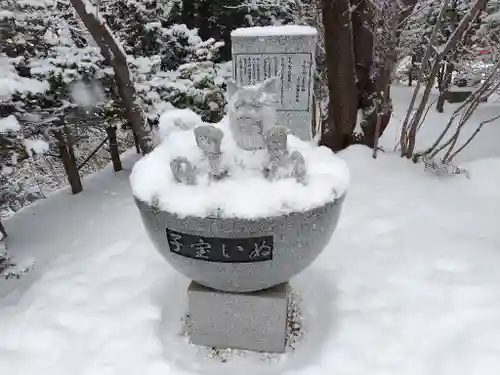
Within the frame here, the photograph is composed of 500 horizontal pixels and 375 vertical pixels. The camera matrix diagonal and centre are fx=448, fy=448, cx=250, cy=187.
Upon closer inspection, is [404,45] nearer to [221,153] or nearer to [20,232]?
[221,153]

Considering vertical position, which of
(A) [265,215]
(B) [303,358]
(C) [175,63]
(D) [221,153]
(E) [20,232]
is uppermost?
(D) [221,153]

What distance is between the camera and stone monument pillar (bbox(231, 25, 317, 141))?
3.20 meters

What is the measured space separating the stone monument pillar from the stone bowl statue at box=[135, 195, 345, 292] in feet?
4.65

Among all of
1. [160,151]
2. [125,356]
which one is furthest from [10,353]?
[160,151]

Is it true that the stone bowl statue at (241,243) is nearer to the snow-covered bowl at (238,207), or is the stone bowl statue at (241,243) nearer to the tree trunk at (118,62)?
the snow-covered bowl at (238,207)

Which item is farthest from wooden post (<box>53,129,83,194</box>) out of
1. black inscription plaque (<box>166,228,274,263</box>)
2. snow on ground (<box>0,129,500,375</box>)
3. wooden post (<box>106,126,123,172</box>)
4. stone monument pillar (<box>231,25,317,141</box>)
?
black inscription plaque (<box>166,228,274,263</box>)

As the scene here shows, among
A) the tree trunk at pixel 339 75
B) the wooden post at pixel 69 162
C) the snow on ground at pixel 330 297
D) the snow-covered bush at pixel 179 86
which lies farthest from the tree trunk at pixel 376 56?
the wooden post at pixel 69 162

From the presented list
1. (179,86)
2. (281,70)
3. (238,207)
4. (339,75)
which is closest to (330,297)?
(238,207)

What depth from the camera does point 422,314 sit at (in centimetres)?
218

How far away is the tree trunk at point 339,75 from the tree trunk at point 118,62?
5.51 ft

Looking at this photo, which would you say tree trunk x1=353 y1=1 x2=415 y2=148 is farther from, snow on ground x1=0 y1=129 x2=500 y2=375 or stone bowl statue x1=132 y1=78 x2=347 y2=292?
stone bowl statue x1=132 y1=78 x2=347 y2=292

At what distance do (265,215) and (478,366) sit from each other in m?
1.13

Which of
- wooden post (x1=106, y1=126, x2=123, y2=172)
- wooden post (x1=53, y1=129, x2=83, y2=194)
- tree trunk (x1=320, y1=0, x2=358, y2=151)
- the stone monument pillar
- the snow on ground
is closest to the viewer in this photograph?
the snow on ground

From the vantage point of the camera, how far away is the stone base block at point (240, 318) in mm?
2029
